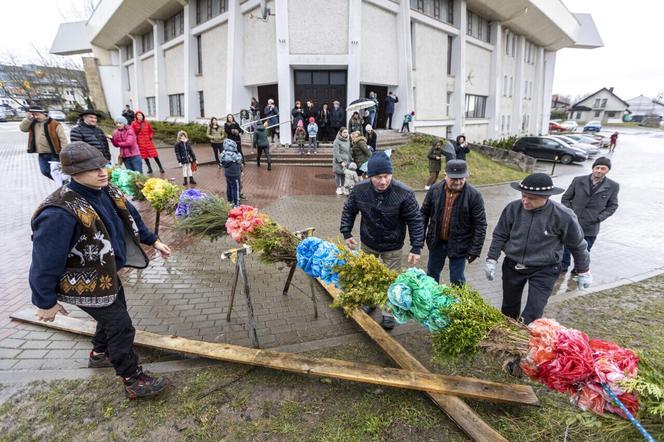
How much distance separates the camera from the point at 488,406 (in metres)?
2.95

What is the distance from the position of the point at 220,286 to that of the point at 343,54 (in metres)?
14.5

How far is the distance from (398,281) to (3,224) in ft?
29.9

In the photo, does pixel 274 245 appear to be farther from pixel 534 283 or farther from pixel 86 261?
→ pixel 534 283

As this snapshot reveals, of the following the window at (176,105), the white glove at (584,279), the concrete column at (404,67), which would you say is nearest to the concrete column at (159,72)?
the window at (176,105)

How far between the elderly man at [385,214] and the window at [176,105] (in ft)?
89.5

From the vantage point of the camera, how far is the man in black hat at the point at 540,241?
3289 millimetres

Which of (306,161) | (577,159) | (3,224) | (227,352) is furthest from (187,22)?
(577,159)

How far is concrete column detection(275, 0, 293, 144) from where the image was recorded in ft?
50.9

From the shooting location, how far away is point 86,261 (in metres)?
2.59

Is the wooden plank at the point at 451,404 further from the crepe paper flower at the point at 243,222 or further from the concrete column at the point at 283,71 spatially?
the concrete column at the point at 283,71

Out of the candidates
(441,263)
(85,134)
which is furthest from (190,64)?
(441,263)

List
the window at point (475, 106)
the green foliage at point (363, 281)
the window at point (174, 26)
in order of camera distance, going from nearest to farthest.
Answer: the green foliage at point (363, 281) → the window at point (174, 26) → the window at point (475, 106)

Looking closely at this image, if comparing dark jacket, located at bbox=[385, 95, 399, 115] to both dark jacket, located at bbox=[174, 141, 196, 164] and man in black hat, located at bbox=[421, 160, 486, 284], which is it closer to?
dark jacket, located at bbox=[174, 141, 196, 164]

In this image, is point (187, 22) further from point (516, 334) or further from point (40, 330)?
point (516, 334)
